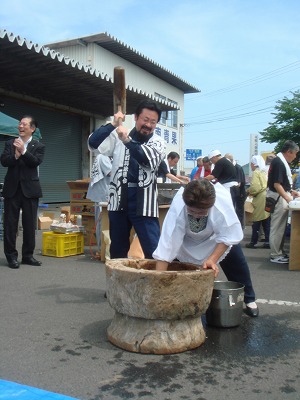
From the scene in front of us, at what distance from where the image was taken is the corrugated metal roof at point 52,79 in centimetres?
980

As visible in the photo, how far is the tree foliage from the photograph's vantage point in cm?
2291

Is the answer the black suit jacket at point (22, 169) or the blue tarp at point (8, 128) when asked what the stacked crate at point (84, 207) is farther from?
the black suit jacket at point (22, 169)

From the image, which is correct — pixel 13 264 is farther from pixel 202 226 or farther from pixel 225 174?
pixel 225 174

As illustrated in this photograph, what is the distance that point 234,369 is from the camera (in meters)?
2.82

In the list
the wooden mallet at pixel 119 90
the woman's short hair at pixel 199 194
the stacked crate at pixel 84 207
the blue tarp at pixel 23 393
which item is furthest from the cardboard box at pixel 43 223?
the blue tarp at pixel 23 393

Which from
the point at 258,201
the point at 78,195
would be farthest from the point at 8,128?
Answer: the point at 258,201

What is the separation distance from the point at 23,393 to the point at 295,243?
4635 millimetres

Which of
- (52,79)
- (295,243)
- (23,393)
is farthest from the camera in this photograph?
(52,79)

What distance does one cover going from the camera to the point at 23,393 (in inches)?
94.4

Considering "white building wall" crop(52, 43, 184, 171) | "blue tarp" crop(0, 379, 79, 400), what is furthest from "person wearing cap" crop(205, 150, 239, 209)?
"white building wall" crop(52, 43, 184, 171)

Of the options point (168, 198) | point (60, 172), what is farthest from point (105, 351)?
point (60, 172)

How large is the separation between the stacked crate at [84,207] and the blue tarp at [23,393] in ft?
17.3

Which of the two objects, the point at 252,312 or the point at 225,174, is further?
the point at 225,174

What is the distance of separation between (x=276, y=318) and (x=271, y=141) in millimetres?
21000
